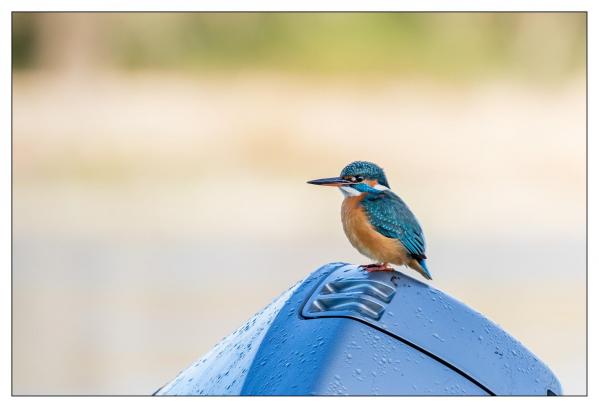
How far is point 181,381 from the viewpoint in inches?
58.6

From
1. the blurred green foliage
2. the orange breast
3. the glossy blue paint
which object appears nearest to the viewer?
the glossy blue paint

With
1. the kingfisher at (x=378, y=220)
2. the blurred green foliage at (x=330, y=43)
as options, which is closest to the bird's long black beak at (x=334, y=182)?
the kingfisher at (x=378, y=220)

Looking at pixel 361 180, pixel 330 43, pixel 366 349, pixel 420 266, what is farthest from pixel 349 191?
pixel 330 43

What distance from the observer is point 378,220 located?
1.94 meters

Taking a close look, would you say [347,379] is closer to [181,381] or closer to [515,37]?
[181,381]

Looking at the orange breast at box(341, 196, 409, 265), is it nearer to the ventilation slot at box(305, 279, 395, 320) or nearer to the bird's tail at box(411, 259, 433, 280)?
the bird's tail at box(411, 259, 433, 280)

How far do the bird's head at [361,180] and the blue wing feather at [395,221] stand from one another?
38mm

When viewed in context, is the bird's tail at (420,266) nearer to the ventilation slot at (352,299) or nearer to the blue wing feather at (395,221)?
the blue wing feather at (395,221)

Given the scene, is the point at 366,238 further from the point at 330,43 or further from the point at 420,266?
the point at 330,43

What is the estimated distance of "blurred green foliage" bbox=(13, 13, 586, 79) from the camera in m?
4.34

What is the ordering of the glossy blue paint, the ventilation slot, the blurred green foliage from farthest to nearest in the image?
the blurred green foliage → the ventilation slot → the glossy blue paint

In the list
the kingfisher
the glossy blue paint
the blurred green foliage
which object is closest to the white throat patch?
the kingfisher

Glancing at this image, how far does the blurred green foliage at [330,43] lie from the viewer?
4.34 m

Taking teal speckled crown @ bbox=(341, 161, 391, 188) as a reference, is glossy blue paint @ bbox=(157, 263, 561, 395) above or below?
below
